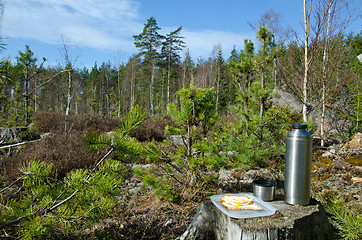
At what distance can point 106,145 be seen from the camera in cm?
145

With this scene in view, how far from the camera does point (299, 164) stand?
5.86 feet

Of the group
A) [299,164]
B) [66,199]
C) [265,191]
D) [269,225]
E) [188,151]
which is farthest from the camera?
[188,151]

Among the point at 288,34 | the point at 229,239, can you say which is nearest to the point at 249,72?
the point at 288,34

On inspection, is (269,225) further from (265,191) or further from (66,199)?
(66,199)

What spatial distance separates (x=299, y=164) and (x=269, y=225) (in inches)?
22.9

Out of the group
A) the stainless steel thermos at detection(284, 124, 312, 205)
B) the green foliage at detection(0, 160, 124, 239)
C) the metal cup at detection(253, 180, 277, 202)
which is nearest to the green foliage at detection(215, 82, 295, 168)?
the metal cup at detection(253, 180, 277, 202)

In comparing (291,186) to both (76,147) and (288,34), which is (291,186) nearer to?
(76,147)

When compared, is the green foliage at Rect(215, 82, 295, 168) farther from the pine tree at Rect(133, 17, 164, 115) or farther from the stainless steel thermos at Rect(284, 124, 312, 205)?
the pine tree at Rect(133, 17, 164, 115)

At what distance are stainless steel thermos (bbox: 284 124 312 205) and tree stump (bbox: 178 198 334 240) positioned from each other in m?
0.12

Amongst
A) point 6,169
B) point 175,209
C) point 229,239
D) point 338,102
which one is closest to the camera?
point 229,239

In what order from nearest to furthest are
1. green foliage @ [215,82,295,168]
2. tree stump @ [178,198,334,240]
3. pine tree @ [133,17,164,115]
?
tree stump @ [178,198,334,240], green foliage @ [215,82,295,168], pine tree @ [133,17,164,115]

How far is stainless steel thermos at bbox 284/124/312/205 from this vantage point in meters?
1.78

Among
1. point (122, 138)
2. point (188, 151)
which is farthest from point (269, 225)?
point (188, 151)

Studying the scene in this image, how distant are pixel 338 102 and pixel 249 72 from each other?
5589 millimetres
